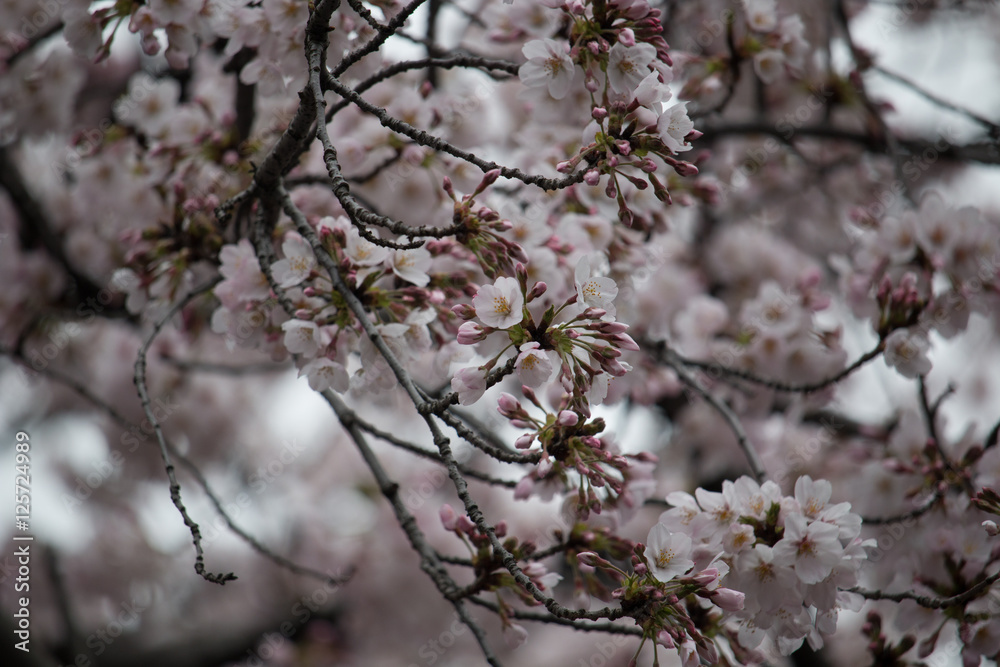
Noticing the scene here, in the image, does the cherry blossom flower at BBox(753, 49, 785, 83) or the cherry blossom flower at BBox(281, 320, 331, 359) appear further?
the cherry blossom flower at BBox(753, 49, 785, 83)

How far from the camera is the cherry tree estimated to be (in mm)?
1219

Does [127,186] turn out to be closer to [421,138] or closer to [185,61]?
[185,61]

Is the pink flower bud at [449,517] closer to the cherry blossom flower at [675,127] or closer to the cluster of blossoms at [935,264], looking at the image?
the cherry blossom flower at [675,127]

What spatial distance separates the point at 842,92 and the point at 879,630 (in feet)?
7.75

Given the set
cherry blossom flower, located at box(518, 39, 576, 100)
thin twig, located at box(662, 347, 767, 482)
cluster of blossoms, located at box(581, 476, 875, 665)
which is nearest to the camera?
cluster of blossoms, located at box(581, 476, 875, 665)

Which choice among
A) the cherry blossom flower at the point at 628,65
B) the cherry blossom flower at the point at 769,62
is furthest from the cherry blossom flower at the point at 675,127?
the cherry blossom flower at the point at 769,62

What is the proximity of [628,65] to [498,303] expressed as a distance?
0.59m

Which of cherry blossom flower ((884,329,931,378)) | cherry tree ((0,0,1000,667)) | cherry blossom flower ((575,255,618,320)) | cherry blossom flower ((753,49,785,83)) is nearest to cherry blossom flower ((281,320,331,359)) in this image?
cherry tree ((0,0,1000,667))

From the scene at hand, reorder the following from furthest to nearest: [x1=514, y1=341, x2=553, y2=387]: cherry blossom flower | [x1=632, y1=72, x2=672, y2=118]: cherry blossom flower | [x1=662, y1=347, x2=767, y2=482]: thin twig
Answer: [x1=662, y1=347, x2=767, y2=482]: thin twig → [x1=632, y1=72, x2=672, y2=118]: cherry blossom flower → [x1=514, y1=341, x2=553, y2=387]: cherry blossom flower

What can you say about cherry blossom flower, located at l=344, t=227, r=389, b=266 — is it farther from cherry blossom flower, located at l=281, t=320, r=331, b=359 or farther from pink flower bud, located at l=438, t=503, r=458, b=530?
pink flower bud, located at l=438, t=503, r=458, b=530

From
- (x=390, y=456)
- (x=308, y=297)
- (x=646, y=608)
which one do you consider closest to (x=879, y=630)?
(x=646, y=608)

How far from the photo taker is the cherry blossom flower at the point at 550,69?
141 cm

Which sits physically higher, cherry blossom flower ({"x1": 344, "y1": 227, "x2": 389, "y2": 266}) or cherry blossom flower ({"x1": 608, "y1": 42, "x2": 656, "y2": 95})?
cherry blossom flower ({"x1": 608, "y1": 42, "x2": 656, "y2": 95})

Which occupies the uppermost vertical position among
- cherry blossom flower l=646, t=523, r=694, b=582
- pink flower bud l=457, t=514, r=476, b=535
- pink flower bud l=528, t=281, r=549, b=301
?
pink flower bud l=528, t=281, r=549, b=301
